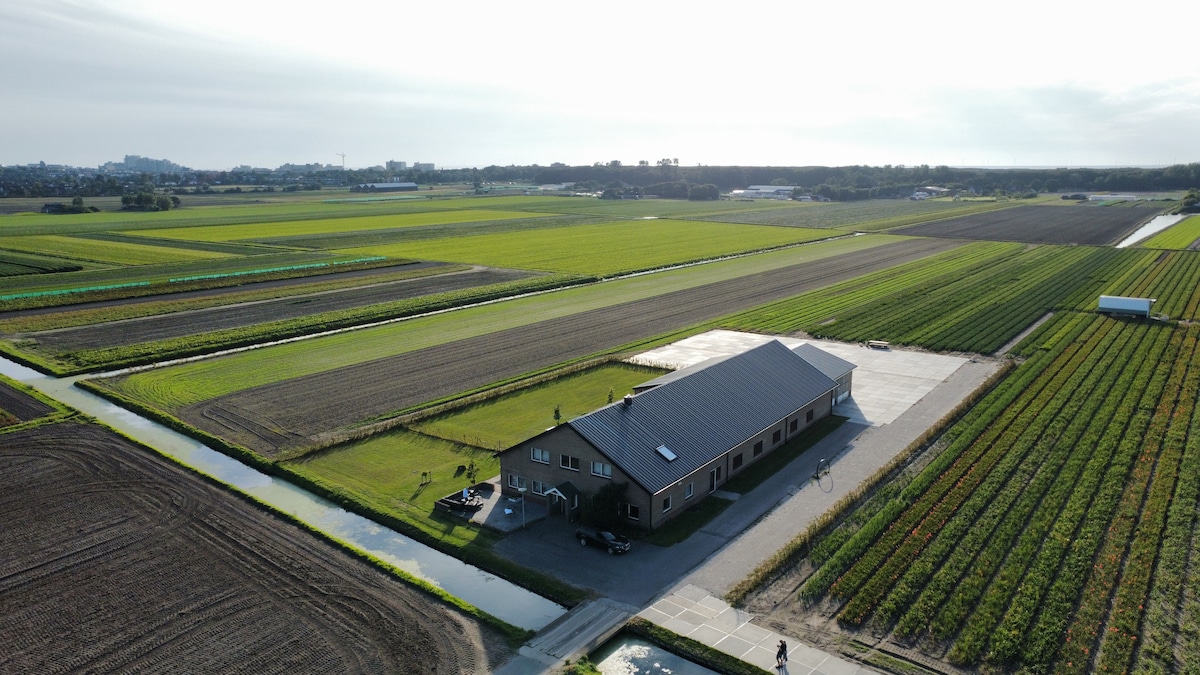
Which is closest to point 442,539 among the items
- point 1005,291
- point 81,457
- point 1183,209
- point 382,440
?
point 382,440

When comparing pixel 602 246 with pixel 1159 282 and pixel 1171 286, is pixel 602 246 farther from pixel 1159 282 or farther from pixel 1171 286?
pixel 1171 286

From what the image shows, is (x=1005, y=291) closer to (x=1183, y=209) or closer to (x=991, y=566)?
(x=991, y=566)

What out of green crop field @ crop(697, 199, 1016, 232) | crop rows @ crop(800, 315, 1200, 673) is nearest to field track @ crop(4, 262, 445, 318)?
crop rows @ crop(800, 315, 1200, 673)

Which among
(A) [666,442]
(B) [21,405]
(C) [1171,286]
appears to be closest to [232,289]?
(B) [21,405]

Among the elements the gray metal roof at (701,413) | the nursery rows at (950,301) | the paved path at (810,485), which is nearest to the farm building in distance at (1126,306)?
the nursery rows at (950,301)

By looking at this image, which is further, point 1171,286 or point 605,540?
point 1171,286

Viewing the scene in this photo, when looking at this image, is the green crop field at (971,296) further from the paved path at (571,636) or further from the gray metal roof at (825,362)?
the paved path at (571,636)
